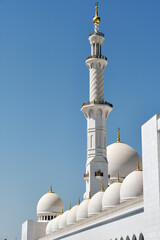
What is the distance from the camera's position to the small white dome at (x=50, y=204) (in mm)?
45844

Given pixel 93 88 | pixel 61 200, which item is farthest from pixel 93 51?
pixel 61 200

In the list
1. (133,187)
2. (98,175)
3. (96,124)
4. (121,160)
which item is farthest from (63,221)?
(133,187)

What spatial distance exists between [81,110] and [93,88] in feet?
7.29

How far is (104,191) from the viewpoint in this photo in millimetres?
30266

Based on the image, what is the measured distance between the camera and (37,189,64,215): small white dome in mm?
45844

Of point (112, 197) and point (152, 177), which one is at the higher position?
point (112, 197)

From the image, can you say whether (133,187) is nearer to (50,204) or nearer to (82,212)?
(82,212)

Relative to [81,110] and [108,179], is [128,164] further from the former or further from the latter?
[81,110]

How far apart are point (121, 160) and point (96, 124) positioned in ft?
15.4

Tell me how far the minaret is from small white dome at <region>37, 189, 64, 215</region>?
1026 centimetres

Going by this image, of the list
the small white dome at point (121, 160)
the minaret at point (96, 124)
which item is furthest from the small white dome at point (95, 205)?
the small white dome at point (121, 160)

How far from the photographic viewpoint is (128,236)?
2131 centimetres

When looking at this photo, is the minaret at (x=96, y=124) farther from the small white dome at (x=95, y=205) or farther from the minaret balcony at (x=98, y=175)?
the small white dome at (x=95, y=205)

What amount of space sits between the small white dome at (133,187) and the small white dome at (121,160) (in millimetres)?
13985
